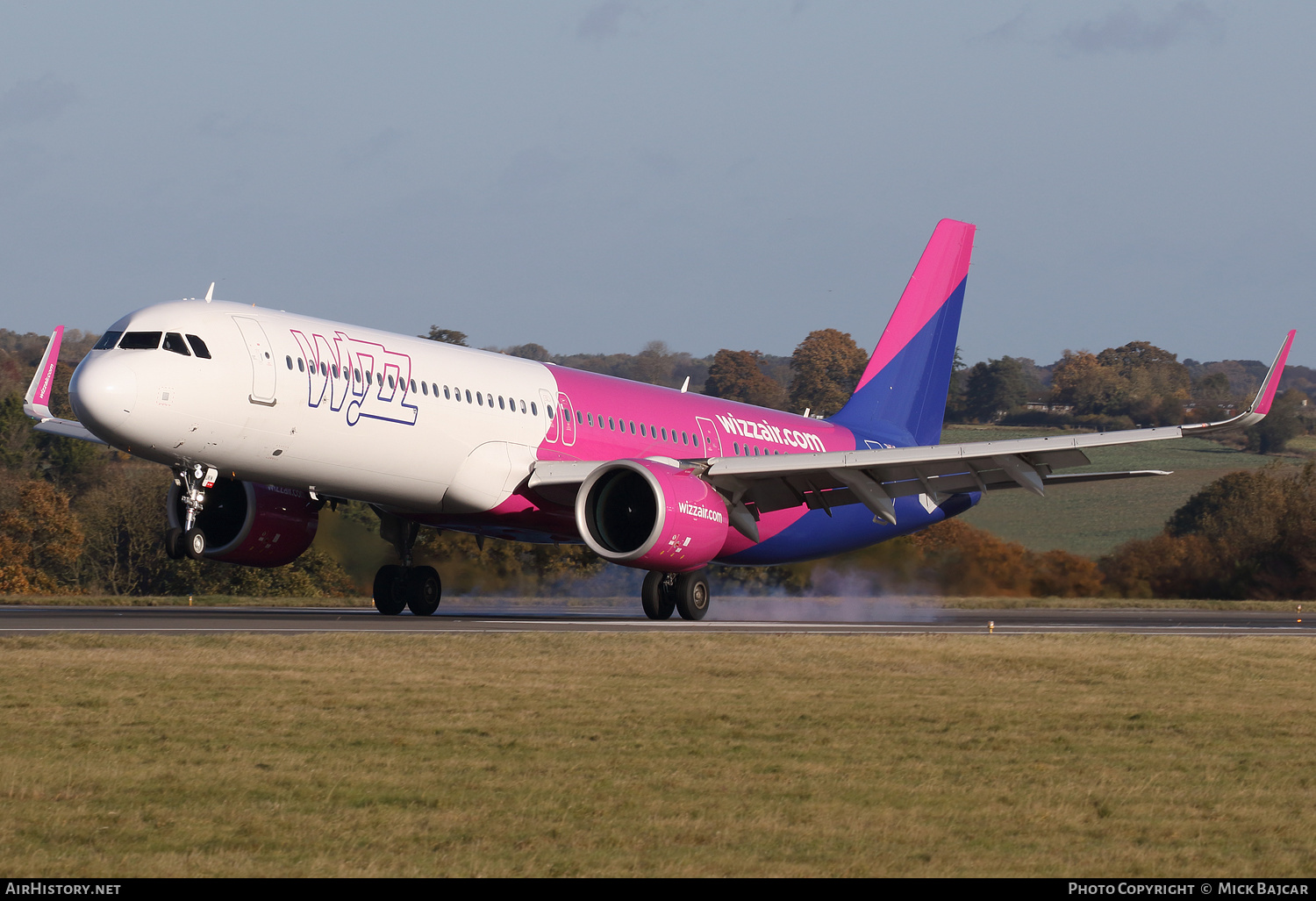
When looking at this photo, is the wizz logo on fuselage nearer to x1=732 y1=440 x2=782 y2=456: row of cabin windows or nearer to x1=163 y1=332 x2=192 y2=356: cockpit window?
x1=163 y1=332 x2=192 y2=356: cockpit window

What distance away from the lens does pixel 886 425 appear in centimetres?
3456

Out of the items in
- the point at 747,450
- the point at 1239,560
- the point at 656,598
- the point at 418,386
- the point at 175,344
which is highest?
the point at 175,344

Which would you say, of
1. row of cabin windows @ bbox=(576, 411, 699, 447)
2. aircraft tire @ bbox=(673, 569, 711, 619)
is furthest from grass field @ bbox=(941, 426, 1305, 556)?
aircraft tire @ bbox=(673, 569, 711, 619)

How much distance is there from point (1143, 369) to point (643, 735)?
362 feet

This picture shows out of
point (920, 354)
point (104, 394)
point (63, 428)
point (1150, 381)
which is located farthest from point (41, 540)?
point (1150, 381)

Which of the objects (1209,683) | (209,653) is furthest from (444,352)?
(1209,683)

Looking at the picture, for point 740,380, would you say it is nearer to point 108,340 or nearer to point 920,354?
point 920,354

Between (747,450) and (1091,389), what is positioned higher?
(1091,389)

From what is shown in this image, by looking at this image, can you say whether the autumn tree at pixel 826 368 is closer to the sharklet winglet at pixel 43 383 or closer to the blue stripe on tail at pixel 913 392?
the blue stripe on tail at pixel 913 392

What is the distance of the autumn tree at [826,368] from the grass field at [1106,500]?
1771 cm

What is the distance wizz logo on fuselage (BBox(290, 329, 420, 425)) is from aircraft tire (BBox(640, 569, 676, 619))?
541cm

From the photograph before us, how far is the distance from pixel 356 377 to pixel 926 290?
16781mm

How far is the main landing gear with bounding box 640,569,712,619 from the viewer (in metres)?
26.2

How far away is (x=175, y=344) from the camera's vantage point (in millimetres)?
21438
